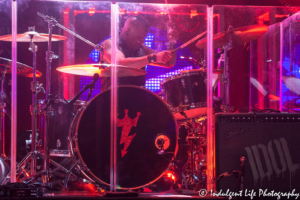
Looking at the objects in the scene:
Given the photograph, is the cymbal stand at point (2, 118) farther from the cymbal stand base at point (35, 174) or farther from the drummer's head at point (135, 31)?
the drummer's head at point (135, 31)

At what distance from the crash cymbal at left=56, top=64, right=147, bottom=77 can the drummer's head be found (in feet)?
0.83

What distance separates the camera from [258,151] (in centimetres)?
264

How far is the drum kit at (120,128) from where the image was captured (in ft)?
9.73

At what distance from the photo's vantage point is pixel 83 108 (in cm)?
298

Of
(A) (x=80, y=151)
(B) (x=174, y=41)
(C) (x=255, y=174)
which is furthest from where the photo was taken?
(B) (x=174, y=41)

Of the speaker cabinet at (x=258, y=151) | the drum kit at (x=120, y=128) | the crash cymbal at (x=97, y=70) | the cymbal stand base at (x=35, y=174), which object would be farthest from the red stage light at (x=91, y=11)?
the speaker cabinet at (x=258, y=151)

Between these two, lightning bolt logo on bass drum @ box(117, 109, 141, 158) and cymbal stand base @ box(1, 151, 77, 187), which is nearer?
cymbal stand base @ box(1, 151, 77, 187)

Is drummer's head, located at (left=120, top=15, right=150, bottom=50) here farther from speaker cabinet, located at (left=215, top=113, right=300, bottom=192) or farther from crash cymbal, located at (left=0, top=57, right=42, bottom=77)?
speaker cabinet, located at (left=215, top=113, right=300, bottom=192)

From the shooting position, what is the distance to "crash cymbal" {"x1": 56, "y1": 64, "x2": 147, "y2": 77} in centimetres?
303

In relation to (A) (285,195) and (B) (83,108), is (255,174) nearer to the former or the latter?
(A) (285,195)

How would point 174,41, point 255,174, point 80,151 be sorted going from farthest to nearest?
point 174,41, point 80,151, point 255,174

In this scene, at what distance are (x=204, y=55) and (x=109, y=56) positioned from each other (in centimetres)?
98

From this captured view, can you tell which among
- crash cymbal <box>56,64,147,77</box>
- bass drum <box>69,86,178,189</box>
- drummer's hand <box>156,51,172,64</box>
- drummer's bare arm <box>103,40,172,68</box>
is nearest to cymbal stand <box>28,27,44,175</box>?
crash cymbal <box>56,64,147,77</box>

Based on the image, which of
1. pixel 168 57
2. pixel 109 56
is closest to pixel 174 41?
pixel 168 57
